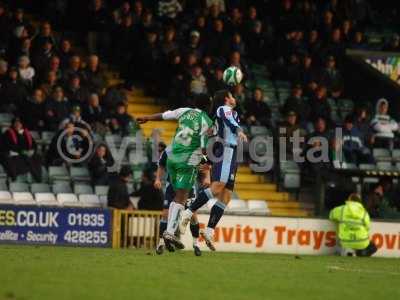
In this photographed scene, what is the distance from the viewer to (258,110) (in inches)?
997

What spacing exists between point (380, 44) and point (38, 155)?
11888mm

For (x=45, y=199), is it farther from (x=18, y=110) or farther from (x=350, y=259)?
(x=350, y=259)

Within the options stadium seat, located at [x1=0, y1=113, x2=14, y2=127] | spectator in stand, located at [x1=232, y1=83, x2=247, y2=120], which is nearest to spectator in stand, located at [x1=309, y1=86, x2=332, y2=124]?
spectator in stand, located at [x1=232, y1=83, x2=247, y2=120]

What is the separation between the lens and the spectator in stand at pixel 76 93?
23.0m

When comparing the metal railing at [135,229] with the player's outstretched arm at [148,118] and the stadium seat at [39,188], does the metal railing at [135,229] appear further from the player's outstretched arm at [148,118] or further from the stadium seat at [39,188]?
the player's outstretched arm at [148,118]

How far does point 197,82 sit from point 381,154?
4906 millimetres

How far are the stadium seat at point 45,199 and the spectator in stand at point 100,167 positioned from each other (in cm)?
134

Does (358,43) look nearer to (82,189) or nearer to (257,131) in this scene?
(257,131)

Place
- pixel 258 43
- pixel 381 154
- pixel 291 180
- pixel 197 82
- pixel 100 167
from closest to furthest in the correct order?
pixel 100 167
pixel 197 82
pixel 291 180
pixel 381 154
pixel 258 43

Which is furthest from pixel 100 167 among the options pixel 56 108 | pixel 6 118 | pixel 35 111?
pixel 6 118

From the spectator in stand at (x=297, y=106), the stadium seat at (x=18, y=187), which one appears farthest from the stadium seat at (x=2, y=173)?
the spectator in stand at (x=297, y=106)

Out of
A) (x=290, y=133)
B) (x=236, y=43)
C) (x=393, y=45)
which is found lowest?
(x=290, y=133)

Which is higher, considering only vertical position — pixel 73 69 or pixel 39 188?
pixel 73 69

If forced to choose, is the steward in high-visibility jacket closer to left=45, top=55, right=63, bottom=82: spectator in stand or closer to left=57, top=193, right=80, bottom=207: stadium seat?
left=57, top=193, right=80, bottom=207: stadium seat
